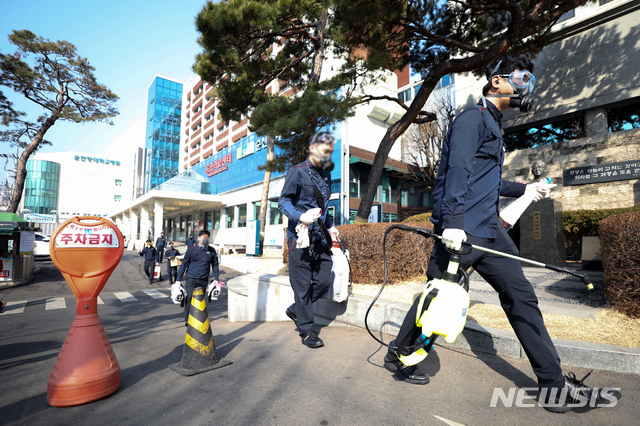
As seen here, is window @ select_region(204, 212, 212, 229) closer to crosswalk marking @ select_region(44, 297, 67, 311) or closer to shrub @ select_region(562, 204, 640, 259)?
crosswalk marking @ select_region(44, 297, 67, 311)

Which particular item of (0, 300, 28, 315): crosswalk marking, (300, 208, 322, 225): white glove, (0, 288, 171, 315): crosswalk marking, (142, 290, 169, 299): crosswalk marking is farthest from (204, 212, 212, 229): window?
(300, 208, 322, 225): white glove

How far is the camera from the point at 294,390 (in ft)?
8.10

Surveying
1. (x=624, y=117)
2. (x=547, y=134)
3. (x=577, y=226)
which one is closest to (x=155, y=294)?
(x=577, y=226)

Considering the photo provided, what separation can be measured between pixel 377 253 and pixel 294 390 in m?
3.78

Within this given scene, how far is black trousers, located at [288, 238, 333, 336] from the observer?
11.3 ft

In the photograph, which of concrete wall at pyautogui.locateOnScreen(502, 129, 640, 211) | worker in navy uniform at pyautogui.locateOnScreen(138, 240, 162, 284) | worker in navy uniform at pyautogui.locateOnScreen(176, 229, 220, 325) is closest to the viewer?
worker in navy uniform at pyautogui.locateOnScreen(176, 229, 220, 325)

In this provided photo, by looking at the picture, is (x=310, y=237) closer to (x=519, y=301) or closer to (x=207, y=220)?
(x=519, y=301)

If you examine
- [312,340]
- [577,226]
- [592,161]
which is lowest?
[312,340]

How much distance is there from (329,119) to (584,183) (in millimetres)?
8332

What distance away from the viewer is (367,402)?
2.24 meters

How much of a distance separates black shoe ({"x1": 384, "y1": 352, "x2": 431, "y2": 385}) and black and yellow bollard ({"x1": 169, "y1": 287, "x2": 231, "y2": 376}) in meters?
1.52

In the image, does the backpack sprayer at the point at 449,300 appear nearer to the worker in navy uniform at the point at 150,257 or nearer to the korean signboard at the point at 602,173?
the korean signboard at the point at 602,173

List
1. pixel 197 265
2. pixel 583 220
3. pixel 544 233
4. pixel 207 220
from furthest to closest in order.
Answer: pixel 207 220 → pixel 583 220 → pixel 544 233 → pixel 197 265

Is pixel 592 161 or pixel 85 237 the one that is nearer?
pixel 85 237
